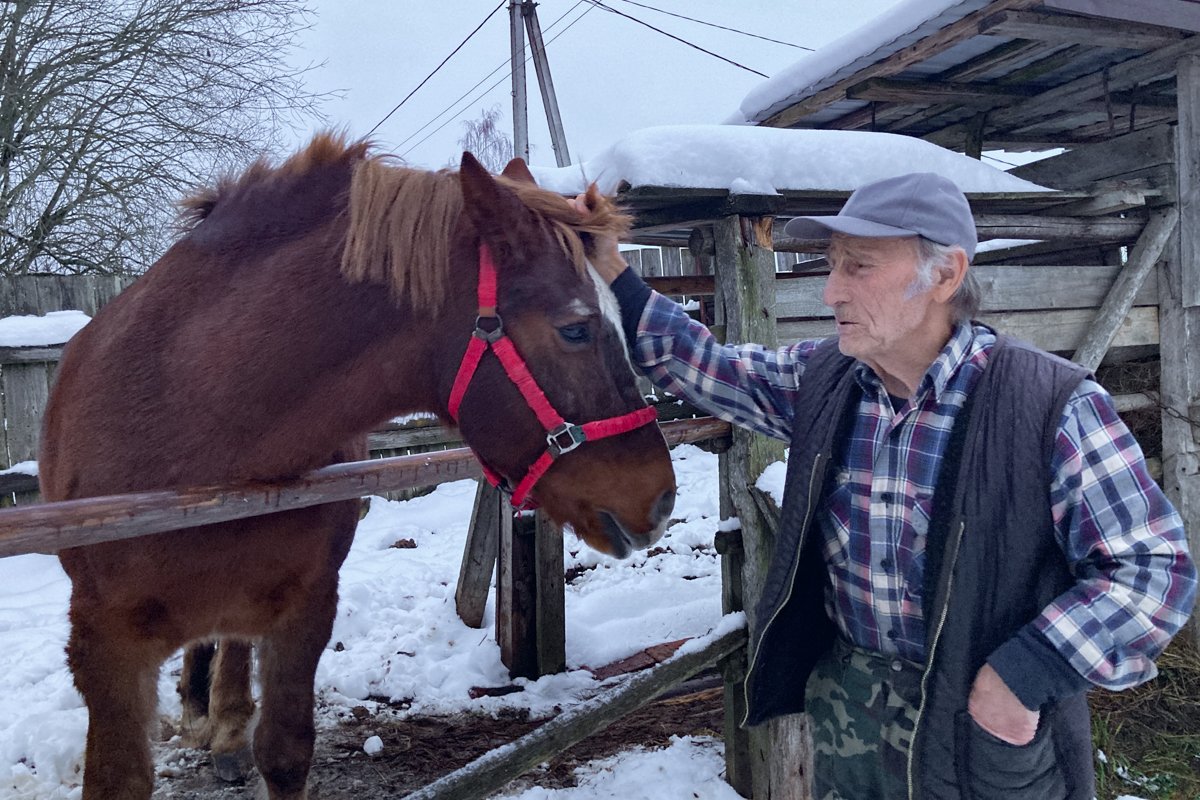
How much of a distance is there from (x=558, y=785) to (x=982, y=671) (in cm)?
240

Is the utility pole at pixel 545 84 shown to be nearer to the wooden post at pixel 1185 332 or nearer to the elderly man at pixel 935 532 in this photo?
the wooden post at pixel 1185 332

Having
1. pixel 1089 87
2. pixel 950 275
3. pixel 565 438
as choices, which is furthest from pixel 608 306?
pixel 1089 87

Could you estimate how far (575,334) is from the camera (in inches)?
69.6

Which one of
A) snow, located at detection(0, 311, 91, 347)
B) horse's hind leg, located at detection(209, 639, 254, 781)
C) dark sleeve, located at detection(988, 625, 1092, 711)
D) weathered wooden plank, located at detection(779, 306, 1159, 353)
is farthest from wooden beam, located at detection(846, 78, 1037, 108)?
snow, located at detection(0, 311, 91, 347)

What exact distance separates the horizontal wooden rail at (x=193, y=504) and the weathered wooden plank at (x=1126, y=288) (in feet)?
12.0

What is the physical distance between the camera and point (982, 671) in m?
1.42

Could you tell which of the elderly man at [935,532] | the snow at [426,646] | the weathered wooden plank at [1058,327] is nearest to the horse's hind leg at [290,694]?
the snow at [426,646]

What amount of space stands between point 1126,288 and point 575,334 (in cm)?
401

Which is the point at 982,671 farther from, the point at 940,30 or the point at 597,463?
the point at 940,30

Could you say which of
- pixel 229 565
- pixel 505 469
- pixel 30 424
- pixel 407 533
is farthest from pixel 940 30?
pixel 30 424

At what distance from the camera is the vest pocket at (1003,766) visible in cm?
145

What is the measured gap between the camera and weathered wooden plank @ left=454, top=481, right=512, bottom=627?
14.8ft

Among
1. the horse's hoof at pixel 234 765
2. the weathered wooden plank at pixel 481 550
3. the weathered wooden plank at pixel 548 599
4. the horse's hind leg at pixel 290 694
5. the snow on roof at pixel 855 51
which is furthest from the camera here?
the weathered wooden plank at pixel 481 550

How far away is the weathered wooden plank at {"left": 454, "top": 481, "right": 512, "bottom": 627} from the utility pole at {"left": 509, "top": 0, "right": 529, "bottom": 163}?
9383 millimetres
